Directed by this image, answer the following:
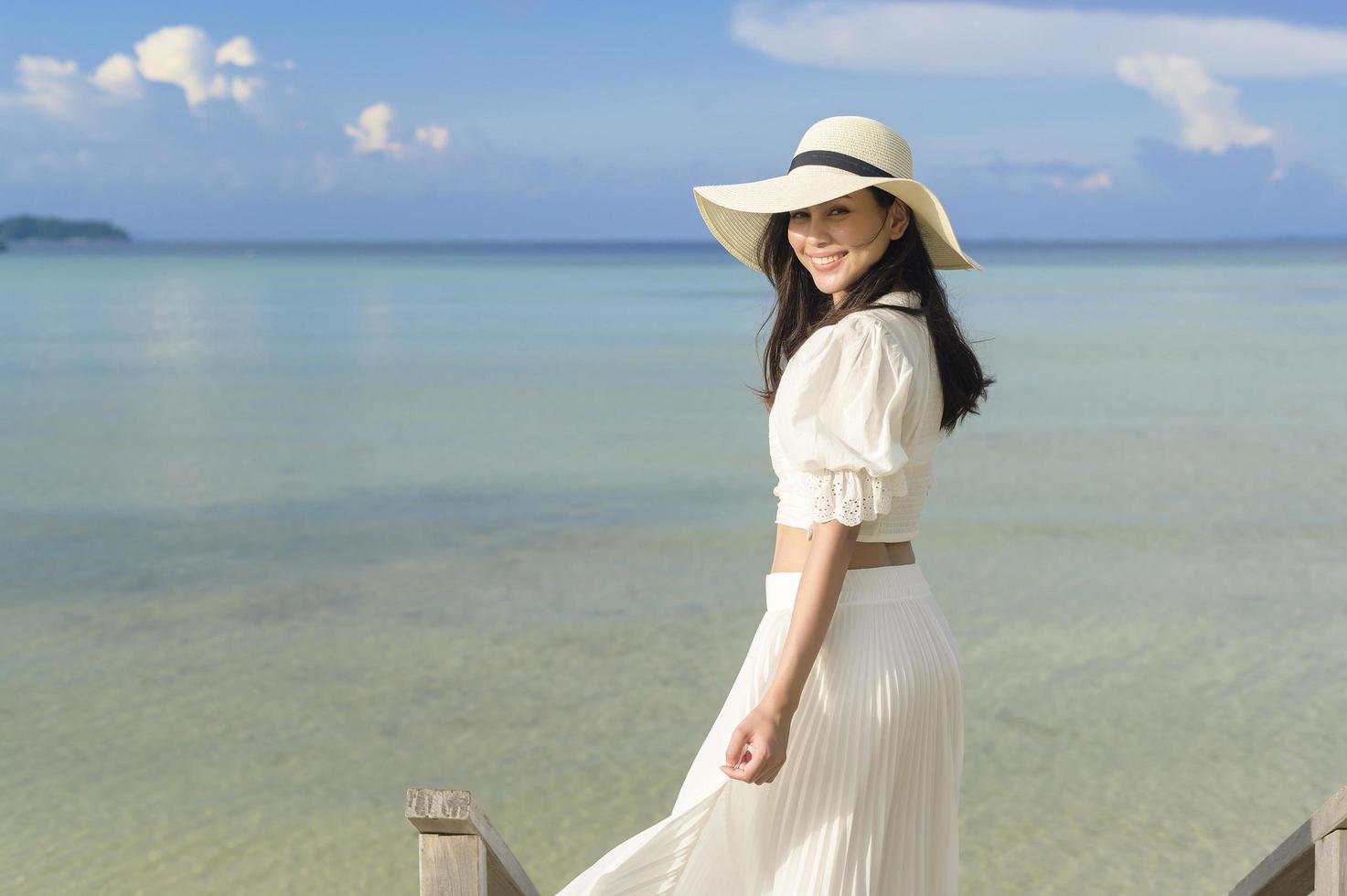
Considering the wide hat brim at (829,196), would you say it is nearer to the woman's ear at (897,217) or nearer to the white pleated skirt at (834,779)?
the woman's ear at (897,217)

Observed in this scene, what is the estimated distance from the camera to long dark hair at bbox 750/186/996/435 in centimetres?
233

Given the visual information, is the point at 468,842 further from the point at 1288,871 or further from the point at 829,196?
the point at 1288,871

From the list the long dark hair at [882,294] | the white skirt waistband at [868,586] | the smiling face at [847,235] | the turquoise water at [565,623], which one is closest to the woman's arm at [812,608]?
the white skirt waistband at [868,586]

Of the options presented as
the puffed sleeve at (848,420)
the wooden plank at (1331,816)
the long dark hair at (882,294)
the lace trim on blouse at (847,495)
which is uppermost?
the long dark hair at (882,294)

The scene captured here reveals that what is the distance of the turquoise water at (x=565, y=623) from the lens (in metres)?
5.02

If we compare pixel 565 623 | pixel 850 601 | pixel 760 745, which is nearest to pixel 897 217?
pixel 850 601

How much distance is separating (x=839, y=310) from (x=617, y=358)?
21.0 meters

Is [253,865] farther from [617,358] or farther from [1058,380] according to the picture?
[617,358]

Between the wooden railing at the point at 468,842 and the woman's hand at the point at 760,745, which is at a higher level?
the woman's hand at the point at 760,745

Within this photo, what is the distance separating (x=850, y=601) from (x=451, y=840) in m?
0.71

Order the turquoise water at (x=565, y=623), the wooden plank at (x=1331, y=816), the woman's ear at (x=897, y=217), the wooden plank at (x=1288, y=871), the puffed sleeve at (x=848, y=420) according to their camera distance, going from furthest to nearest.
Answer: the turquoise water at (x=565, y=623)
the woman's ear at (x=897, y=217)
the wooden plank at (x=1288, y=871)
the puffed sleeve at (x=848, y=420)
the wooden plank at (x=1331, y=816)

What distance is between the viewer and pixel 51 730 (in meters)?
5.88

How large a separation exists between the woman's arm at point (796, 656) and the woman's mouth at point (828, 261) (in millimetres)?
455

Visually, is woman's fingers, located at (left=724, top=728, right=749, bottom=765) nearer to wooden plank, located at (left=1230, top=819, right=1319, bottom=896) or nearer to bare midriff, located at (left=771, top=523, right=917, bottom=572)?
bare midriff, located at (left=771, top=523, right=917, bottom=572)
